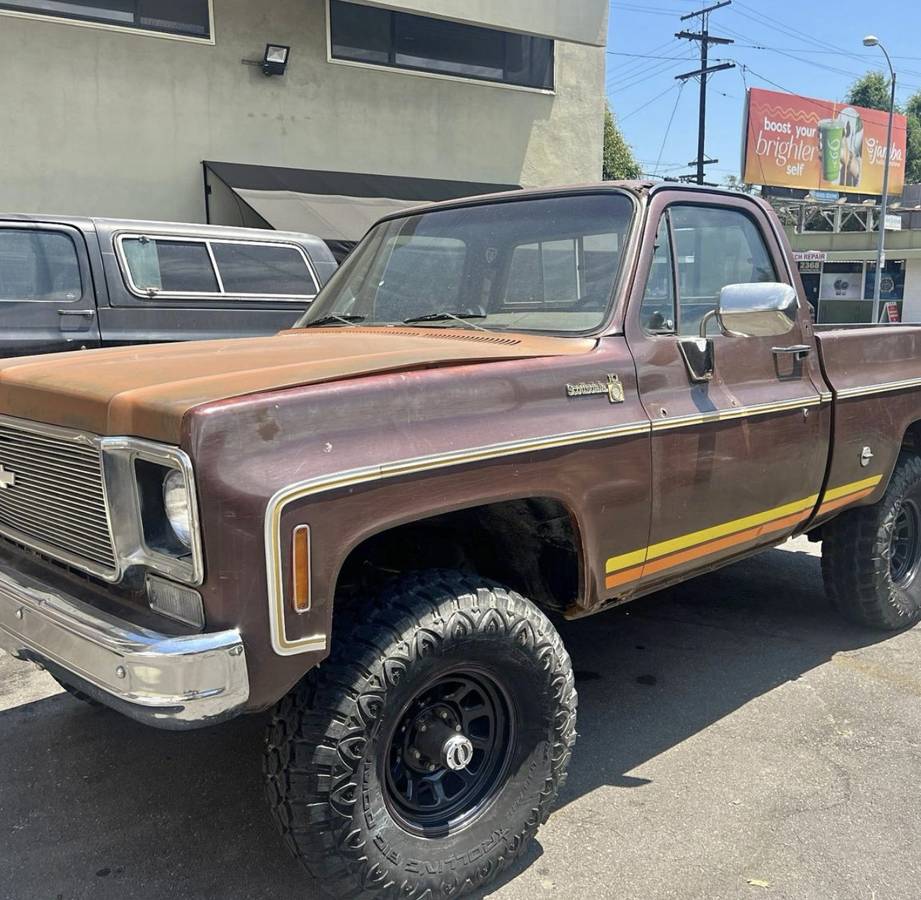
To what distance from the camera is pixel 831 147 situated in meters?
31.7

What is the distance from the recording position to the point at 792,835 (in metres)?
2.85

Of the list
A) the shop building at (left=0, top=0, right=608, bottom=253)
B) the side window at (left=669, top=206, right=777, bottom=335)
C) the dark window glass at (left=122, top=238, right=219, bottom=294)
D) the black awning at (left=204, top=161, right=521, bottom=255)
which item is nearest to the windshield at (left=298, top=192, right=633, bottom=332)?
the side window at (left=669, top=206, right=777, bottom=335)

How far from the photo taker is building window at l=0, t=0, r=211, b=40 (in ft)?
34.0

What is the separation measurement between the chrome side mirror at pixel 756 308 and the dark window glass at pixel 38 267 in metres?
5.13

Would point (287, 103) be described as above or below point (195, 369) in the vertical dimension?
above

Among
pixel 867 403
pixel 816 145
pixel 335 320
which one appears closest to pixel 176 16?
pixel 335 320

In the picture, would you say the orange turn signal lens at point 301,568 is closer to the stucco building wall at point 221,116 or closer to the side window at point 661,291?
the side window at point 661,291

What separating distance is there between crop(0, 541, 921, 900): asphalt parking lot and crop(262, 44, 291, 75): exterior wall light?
971 cm

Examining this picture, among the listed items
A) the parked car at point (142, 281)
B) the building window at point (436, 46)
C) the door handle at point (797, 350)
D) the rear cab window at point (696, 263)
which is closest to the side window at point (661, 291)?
the rear cab window at point (696, 263)

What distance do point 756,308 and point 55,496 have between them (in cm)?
225

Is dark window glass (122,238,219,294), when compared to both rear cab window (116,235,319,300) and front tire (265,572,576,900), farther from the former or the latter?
front tire (265,572,576,900)

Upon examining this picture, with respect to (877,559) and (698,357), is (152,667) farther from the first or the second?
(877,559)

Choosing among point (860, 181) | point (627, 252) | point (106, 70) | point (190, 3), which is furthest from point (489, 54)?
point (860, 181)

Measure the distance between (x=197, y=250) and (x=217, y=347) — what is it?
4.52 meters
